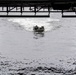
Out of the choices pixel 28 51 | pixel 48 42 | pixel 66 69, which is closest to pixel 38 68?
pixel 66 69

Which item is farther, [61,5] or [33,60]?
[33,60]

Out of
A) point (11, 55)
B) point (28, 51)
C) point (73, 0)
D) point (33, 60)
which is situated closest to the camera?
point (73, 0)

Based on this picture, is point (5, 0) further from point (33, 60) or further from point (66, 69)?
point (33, 60)

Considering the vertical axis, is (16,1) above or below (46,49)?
above

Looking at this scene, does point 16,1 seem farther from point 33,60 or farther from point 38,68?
point 33,60

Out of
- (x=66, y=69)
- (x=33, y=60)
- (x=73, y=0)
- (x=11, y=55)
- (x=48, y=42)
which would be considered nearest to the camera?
(x=73, y=0)

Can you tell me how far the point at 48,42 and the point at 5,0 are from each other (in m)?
37.3

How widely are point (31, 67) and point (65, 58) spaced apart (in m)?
9.77

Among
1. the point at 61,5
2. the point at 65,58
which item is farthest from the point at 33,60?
the point at 61,5

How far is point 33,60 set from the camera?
161 feet

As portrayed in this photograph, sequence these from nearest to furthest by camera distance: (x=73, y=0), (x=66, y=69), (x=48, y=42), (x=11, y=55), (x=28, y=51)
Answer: (x=73, y=0) < (x=66, y=69) < (x=11, y=55) < (x=28, y=51) < (x=48, y=42)

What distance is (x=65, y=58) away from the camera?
2009 inches

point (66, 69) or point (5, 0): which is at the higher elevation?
point (5, 0)

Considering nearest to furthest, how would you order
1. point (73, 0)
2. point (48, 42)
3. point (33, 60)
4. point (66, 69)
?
point (73, 0), point (66, 69), point (33, 60), point (48, 42)
